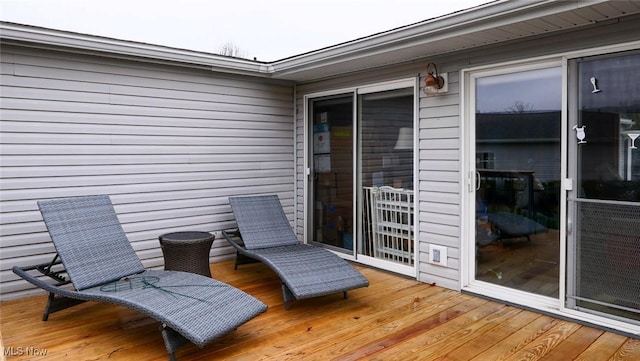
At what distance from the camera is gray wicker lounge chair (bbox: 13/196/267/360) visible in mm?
2795

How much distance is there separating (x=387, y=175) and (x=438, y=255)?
3.48ft

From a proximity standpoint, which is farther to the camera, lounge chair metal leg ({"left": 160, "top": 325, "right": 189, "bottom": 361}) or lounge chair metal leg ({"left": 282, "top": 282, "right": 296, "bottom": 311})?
lounge chair metal leg ({"left": 282, "top": 282, "right": 296, "bottom": 311})

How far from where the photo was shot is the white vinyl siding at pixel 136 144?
399 cm

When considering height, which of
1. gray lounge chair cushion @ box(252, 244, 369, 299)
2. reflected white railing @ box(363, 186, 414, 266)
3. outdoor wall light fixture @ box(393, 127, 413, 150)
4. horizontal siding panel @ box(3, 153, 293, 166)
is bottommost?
gray lounge chair cushion @ box(252, 244, 369, 299)

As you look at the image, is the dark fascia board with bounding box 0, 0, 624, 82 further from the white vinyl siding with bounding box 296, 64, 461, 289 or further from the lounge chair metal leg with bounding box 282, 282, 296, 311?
the lounge chair metal leg with bounding box 282, 282, 296, 311

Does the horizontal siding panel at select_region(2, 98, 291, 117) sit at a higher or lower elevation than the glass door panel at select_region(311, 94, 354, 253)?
higher

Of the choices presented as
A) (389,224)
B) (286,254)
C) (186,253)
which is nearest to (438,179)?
(389,224)

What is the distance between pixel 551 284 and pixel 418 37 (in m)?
2.35

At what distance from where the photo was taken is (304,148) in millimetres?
5863

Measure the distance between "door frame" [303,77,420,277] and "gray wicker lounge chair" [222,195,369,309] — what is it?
77 centimetres

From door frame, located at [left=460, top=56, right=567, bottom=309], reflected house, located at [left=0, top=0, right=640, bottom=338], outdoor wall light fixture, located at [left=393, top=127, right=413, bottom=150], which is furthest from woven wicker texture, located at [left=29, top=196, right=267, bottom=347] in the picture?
outdoor wall light fixture, located at [left=393, top=127, right=413, bottom=150]

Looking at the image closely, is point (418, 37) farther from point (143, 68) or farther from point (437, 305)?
point (143, 68)

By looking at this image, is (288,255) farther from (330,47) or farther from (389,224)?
(330,47)

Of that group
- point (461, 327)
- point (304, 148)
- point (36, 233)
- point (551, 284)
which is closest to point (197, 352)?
point (461, 327)
